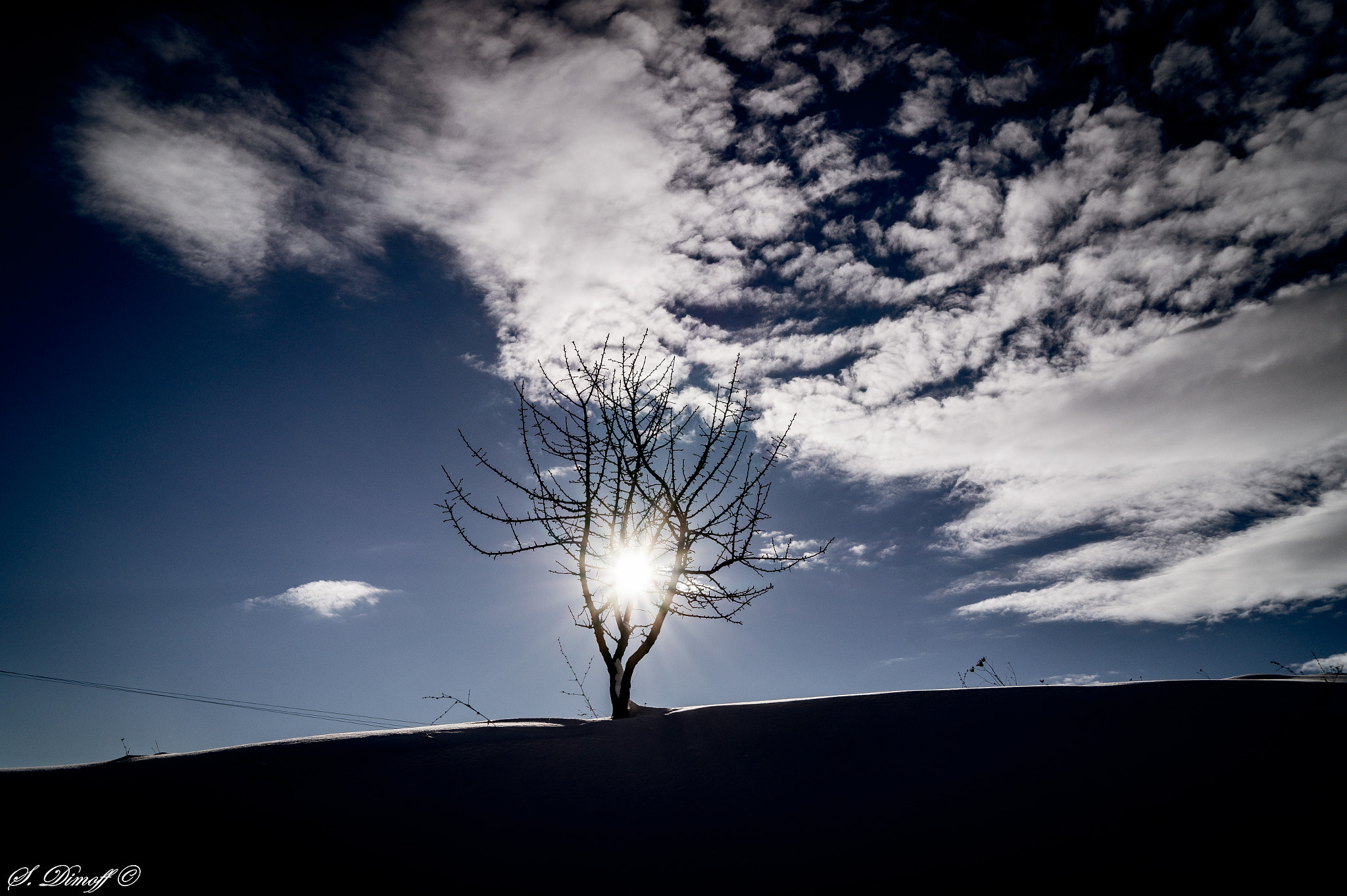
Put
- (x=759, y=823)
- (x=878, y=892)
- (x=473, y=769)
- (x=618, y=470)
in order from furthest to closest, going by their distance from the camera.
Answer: (x=618, y=470) < (x=473, y=769) < (x=759, y=823) < (x=878, y=892)

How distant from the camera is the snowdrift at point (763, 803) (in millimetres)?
1993

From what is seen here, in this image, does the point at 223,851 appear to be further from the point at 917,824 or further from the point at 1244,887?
the point at 1244,887

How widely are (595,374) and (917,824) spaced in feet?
14.6

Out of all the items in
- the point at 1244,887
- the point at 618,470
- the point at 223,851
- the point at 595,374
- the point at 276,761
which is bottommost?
the point at 1244,887

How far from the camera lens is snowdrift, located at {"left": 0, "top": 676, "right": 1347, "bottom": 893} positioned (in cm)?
199

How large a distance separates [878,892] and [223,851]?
7.41 ft

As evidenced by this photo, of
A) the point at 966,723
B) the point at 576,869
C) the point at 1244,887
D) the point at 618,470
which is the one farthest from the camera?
the point at 618,470

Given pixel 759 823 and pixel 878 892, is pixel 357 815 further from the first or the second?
pixel 878 892

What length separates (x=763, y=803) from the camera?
2.42 metres

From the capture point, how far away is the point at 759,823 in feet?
7.50

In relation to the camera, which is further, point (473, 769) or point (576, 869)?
point (473, 769)

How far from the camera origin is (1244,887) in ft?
5.71

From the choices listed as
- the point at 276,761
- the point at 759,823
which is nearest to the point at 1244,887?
the point at 759,823

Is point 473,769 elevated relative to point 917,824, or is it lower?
elevated
